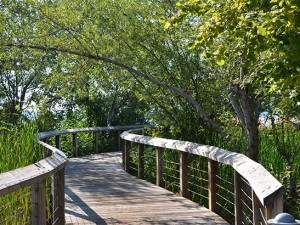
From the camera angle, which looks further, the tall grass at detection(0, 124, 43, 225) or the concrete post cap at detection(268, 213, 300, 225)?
the tall grass at detection(0, 124, 43, 225)

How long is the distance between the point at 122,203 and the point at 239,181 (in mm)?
2290

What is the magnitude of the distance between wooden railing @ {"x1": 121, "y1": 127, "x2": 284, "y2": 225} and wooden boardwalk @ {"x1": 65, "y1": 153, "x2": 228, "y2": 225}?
29cm

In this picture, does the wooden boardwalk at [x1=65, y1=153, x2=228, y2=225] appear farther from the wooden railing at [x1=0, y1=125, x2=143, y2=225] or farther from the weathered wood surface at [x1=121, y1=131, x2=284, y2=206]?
the wooden railing at [x1=0, y1=125, x2=143, y2=225]

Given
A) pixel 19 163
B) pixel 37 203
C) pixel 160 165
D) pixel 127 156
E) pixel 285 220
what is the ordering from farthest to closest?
1. pixel 127 156
2. pixel 160 165
3. pixel 19 163
4. pixel 37 203
5. pixel 285 220

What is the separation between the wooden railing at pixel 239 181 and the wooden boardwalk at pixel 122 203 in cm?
29

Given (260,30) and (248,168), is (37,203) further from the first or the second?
(260,30)

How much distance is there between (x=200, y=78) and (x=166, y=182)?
1931mm

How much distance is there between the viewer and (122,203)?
904 cm

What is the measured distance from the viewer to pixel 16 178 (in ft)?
15.1

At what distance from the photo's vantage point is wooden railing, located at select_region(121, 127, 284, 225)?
4.11 m

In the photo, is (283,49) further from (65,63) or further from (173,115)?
(65,63)

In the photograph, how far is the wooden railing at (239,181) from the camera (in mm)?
4109

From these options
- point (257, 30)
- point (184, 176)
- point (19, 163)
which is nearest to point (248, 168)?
point (257, 30)

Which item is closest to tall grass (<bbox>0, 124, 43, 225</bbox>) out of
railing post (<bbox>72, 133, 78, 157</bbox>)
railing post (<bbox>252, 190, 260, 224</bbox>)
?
railing post (<bbox>252, 190, 260, 224</bbox>)
